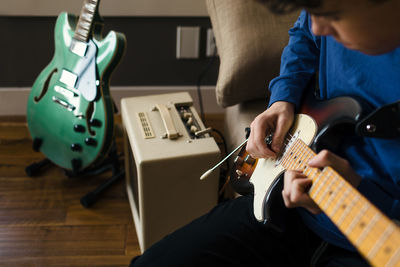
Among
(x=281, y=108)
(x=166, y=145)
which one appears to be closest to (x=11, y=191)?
(x=166, y=145)

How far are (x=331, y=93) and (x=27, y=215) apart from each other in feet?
3.90

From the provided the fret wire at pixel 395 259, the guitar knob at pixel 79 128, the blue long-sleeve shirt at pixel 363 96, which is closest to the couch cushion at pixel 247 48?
the blue long-sleeve shirt at pixel 363 96

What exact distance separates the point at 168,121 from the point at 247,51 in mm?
326

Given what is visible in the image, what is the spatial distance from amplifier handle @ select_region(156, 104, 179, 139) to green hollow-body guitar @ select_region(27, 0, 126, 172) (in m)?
0.17

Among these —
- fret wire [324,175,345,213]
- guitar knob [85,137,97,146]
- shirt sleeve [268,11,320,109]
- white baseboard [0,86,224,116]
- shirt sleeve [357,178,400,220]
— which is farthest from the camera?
white baseboard [0,86,224,116]

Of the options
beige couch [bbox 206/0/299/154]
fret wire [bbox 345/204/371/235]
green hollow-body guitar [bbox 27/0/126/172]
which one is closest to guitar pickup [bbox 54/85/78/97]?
green hollow-body guitar [bbox 27/0/126/172]

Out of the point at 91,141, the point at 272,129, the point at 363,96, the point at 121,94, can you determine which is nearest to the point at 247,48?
the point at 272,129

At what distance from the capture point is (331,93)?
0.86 m

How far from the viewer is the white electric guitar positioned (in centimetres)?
48

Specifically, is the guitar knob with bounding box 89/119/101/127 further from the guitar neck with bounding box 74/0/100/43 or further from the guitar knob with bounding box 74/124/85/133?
the guitar neck with bounding box 74/0/100/43

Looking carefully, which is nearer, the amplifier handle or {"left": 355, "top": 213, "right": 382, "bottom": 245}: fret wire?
{"left": 355, "top": 213, "right": 382, "bottom": 245}: fret wire

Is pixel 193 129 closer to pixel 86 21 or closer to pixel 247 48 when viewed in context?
pixel 247 48

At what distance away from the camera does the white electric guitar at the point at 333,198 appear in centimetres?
48

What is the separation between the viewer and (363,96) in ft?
2.51
